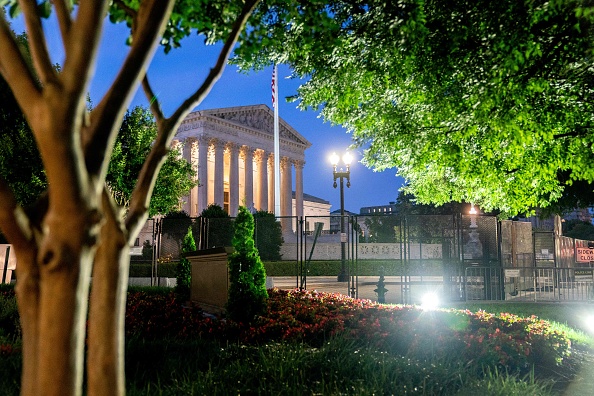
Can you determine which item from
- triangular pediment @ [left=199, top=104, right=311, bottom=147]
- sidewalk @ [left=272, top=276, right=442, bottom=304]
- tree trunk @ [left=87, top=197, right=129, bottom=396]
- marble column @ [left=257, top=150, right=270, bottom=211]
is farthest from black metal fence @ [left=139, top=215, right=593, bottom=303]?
marble column @ [left=257, top=150, right=270, bottom=211]

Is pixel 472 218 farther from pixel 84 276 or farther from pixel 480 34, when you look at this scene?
pixel 84 276

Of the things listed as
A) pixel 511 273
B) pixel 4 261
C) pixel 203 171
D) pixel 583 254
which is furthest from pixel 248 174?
pixel 511 273

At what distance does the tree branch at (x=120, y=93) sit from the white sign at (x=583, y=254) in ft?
91.8

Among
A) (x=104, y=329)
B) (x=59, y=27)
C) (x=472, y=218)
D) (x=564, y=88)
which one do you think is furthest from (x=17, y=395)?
(x=472, y=218)

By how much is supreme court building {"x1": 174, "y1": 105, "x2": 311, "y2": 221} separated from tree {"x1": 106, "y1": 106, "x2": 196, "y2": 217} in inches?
889

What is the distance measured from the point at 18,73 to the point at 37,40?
0.27m

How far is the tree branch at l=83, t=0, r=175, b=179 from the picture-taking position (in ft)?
10.3

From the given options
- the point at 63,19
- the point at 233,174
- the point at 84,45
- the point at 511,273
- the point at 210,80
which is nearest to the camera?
the point at 84,45

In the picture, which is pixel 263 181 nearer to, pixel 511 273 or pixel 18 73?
pixel 511 273

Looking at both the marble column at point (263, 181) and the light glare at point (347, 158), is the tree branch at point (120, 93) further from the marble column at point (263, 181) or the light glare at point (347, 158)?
the marble column at point (263, 181)

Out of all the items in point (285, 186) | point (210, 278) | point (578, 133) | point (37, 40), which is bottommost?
point (210, 278)

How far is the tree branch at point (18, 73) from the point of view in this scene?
305 cm

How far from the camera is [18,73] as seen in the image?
3.10 metres

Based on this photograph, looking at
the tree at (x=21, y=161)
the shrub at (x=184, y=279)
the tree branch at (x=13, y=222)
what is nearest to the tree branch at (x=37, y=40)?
the tree branch at (x=13, y=222)
